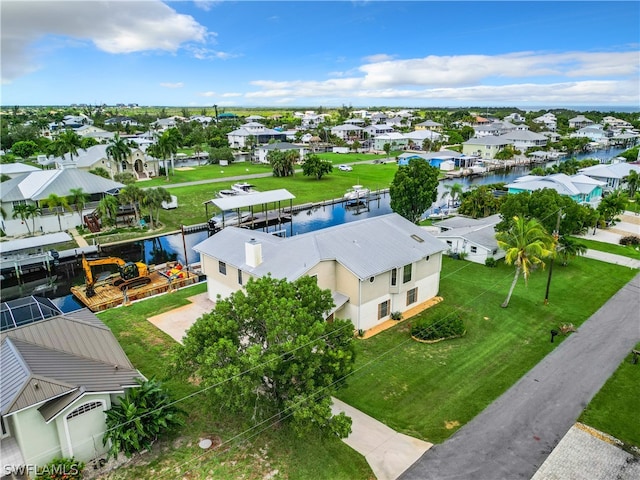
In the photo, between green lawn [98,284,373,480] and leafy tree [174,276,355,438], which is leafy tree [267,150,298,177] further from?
leafy tree [174,276,355,438]

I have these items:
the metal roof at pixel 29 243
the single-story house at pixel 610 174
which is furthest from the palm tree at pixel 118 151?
the single-story house at pixel 610 174

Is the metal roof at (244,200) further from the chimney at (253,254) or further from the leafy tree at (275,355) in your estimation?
the leafy tree at (275,355)

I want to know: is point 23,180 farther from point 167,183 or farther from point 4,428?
point 4,428

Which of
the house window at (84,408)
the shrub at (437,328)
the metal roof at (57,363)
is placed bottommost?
the shrub at (437,328)

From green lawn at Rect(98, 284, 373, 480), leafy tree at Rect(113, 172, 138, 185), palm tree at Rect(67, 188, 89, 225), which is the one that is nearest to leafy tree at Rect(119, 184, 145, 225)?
palm tree at Rect(67, 188, 89, 225)

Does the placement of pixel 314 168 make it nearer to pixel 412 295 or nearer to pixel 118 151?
pixel 118 151

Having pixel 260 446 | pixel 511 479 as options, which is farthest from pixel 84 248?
pixel 511 479
